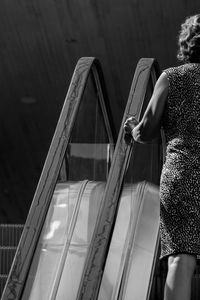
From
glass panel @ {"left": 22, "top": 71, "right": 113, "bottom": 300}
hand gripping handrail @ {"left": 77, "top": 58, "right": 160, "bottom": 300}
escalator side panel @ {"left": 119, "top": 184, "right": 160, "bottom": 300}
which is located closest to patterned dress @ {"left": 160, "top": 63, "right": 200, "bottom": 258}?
hand gripping handrail @ {"left": 77, "top": 58, "right": 160, "bottom": 300}

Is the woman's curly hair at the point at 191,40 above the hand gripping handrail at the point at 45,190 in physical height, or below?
above

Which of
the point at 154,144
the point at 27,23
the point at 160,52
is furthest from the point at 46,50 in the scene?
the point at 154,144

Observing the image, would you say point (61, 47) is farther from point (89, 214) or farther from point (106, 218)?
point (106, 218)

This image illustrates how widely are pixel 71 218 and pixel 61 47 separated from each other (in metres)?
6.94

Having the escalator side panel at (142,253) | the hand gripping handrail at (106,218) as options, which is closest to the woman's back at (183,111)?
the hand gripping handrail at (106,218)

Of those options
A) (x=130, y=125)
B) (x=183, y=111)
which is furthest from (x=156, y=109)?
(x=130, y=125)

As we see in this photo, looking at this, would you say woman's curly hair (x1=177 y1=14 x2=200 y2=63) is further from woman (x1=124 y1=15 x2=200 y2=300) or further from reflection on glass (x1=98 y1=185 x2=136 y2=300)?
reflection on glass (x1=98 y1=185 x2=136 y2=300)

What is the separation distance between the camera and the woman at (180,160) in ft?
10.2

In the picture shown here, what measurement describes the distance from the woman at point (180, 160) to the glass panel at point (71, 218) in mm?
1543

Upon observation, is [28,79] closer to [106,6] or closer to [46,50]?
[46,50]

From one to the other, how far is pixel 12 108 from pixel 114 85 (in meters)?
1.90

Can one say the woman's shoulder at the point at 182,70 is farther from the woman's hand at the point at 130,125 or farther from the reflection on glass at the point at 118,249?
the reflection on glass at the point at 118,249

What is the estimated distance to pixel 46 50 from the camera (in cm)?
1243

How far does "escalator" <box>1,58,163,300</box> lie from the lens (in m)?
4.34
